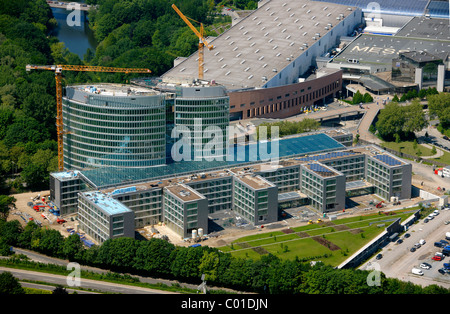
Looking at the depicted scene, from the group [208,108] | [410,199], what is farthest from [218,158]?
[410,199]

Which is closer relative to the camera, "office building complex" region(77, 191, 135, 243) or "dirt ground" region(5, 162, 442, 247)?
"office building complex" region(77, 191, 135, 243)

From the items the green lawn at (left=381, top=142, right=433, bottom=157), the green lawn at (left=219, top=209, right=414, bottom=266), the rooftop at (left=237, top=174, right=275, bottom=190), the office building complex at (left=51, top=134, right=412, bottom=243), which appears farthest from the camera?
the green lawn at (left=381, top=142, right=433, bottom=157)

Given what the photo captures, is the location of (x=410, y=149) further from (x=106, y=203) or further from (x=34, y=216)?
(x=34, y=216)

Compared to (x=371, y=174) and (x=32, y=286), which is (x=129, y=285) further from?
(x=371, y=174)

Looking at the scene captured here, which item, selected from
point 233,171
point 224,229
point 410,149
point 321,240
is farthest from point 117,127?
point 410,149

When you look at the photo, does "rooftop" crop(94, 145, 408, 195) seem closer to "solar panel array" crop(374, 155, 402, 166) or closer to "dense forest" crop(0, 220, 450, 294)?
"solar panel array" crop(374, 155, 402, 166)

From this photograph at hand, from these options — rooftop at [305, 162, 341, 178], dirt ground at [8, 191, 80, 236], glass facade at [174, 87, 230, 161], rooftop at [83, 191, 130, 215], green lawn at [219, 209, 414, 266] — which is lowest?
green lawn at [219, 209, 414, 266]

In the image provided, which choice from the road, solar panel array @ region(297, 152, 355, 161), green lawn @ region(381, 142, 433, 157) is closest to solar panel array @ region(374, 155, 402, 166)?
solar panel array @ region(297, 152, 355, 161)
